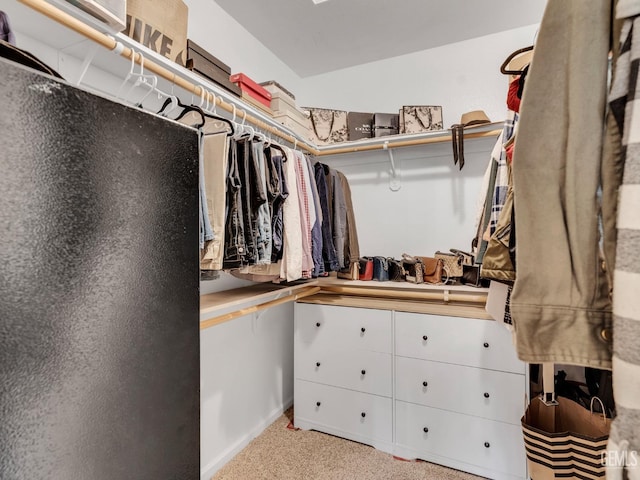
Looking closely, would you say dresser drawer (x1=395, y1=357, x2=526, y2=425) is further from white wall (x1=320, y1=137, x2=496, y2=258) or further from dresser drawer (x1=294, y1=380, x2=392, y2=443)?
white wall (x1=320, y1=137, x2=496, y2=258)

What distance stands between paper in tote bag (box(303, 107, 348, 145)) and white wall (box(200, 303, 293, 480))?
4.13 feet

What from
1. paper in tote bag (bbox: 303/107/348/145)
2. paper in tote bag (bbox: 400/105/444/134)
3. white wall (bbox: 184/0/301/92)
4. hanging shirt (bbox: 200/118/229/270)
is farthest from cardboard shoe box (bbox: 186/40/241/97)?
paper in tote bag (bbox: 400/105/444/134)

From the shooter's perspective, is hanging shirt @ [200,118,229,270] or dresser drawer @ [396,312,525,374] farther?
dresser drawer @ [396,312,525,374]

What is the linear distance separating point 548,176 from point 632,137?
0.35 ft

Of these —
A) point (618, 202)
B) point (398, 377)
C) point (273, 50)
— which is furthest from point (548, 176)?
point (273, 50)

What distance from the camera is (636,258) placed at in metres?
0.37

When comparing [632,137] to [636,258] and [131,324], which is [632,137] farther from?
[131,324]

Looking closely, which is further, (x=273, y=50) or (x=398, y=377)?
(x=273, y=50)

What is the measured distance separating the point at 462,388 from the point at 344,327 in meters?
0.72

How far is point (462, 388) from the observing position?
1.76 m

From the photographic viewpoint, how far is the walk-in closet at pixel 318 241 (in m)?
0.47

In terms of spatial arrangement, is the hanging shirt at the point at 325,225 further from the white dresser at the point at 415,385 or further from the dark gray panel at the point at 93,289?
the dark gray panel at the point at 93,289

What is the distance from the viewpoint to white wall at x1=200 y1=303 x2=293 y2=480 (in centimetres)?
176

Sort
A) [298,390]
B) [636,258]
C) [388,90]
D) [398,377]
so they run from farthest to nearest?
[388,90] < [298,390] < [398,377] < [636,258]
